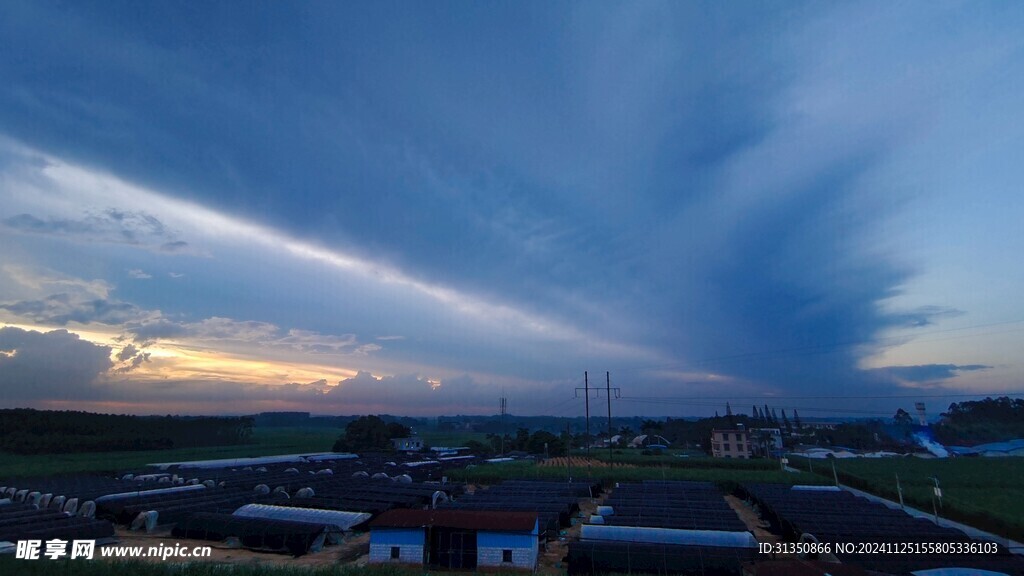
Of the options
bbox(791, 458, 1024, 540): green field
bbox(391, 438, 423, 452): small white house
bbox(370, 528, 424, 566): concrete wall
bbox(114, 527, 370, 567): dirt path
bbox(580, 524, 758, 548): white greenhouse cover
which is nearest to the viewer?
bbox(370, 528, 424, 566): concrete wall

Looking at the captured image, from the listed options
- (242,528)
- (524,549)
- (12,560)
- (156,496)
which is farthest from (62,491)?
(524,549)

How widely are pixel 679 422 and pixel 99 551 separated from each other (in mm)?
98375

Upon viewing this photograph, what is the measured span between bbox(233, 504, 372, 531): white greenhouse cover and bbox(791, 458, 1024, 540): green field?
2840cm

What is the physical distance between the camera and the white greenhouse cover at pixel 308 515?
20.8 meters

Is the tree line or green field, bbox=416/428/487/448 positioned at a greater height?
the tree line

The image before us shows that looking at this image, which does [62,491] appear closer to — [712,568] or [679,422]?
[712,568]

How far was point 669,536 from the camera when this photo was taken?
1752 centimetres

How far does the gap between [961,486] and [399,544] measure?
1526 inches

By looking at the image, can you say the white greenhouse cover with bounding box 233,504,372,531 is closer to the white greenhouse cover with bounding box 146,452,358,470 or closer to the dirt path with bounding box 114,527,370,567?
the dirt path with bounding box 114,527,370,567

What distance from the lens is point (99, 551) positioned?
1794 centimetres

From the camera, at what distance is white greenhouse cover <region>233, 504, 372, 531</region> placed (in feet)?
68.1

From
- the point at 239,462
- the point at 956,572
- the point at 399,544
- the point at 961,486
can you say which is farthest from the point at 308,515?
the point at 961,486

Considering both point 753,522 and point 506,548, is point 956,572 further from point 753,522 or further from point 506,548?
point 753,522

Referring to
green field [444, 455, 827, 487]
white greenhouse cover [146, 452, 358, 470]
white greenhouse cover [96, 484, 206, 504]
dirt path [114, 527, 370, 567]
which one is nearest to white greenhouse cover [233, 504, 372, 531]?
dirt path [114, 527, 370, 567]
